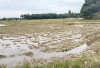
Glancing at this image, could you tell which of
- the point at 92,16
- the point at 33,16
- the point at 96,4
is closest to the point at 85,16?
the point at 92,16

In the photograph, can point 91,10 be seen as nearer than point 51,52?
No

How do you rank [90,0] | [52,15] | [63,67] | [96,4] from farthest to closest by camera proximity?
[52,15] < [90,0] < [96,4] < [63,67]

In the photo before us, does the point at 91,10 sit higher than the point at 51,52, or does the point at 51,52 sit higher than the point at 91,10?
the point at 91,10

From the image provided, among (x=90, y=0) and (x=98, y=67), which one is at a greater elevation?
(x=90, y=0)

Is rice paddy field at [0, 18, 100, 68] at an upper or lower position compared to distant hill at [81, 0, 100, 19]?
lower

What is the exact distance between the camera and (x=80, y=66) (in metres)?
4.82

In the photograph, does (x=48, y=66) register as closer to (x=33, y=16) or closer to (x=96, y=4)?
(x=96, y=4)

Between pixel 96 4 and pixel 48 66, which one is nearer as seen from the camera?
pixel 48 66

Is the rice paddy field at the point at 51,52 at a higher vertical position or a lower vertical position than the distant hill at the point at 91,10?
lower

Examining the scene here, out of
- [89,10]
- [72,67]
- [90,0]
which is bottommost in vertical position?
[72,67]

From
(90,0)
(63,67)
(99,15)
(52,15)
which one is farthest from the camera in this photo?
(52,15)

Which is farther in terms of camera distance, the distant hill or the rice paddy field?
the distant hill

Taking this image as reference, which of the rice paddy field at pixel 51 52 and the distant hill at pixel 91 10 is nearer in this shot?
the rice paddy field at pixel 51 52

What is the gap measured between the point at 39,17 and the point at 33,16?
15.8 feet
